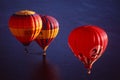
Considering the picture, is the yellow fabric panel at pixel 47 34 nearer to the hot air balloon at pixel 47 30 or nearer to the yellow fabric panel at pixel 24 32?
the hot air balloon at pixel 47 30

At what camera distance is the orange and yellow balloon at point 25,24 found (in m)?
13.2

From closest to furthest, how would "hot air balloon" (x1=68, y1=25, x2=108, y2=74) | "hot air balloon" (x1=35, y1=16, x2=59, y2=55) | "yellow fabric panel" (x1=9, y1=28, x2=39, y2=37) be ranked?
"hot air balloon" (x1=68, y1=25, x2=108, y2=74) → "yellow fabric panel" (x1=9, y1=28, x2=39, y2=37) → "hot air balloon" (x1=35, y1=16, x2=59, y2=55)

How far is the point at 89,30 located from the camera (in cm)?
1100

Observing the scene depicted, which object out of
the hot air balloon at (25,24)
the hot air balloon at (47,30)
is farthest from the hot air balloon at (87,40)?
the hot air balloon at (47,30)

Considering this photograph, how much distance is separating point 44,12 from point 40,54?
8144 millimetres

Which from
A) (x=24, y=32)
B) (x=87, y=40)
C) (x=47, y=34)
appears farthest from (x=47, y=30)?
(x=87, y=40)

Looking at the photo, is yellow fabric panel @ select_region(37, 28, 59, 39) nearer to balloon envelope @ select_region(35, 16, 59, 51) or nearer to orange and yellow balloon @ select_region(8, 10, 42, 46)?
balloon envelope @ select_region(35, 16, 59, 51)

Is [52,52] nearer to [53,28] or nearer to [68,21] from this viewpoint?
[53,28]

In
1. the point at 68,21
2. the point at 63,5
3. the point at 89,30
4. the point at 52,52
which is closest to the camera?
the point at 89,30

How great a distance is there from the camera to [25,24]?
1324 centimetres

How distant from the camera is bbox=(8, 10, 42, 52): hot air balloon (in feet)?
43.4

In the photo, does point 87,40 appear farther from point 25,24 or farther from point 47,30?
point 47,30

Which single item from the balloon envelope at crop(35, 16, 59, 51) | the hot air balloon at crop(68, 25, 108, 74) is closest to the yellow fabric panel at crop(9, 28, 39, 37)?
the balloon envelope at crop(35, 16, 59, 51)

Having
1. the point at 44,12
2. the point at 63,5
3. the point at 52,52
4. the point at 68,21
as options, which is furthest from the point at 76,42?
the point at 63,5
